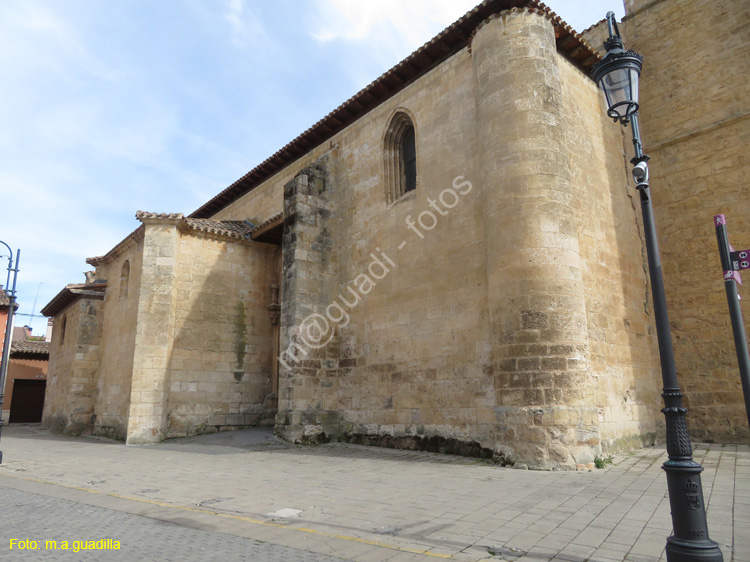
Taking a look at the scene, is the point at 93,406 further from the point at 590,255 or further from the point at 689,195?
the point at 689,195

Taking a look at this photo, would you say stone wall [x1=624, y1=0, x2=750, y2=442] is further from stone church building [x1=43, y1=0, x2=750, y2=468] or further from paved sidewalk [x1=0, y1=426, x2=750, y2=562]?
paved sidewalk [x1=0, y1=426, x2=750, y2=562]

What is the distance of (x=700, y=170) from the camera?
37.0 feet

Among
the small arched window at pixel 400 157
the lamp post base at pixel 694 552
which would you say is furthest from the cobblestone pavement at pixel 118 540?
the small arched window at pixel 400 157

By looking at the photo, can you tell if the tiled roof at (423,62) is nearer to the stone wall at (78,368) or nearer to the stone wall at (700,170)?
the stone wall at (700,170)

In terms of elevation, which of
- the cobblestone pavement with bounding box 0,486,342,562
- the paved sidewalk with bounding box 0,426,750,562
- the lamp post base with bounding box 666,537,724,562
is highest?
the lamp post base with bounding box 666,537,724,562

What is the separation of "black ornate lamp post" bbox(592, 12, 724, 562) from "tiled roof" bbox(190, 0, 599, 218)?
248 inches

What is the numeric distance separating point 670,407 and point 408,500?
10.2ft

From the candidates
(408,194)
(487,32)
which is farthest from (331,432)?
(487,32)

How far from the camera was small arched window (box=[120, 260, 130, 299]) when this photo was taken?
1528cm

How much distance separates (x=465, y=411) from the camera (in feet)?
30.3

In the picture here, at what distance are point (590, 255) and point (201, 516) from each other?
8.10 m

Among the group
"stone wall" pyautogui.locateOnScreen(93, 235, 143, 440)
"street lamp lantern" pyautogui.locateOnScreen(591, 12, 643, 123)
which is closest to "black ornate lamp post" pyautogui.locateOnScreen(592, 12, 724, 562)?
"street lamp lantern" pyautogui.locateOnScreen(591, 12, 643, 123)

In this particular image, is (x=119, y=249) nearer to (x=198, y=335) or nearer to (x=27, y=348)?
(x=198, y=335)

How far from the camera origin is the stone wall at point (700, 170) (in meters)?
10.4
